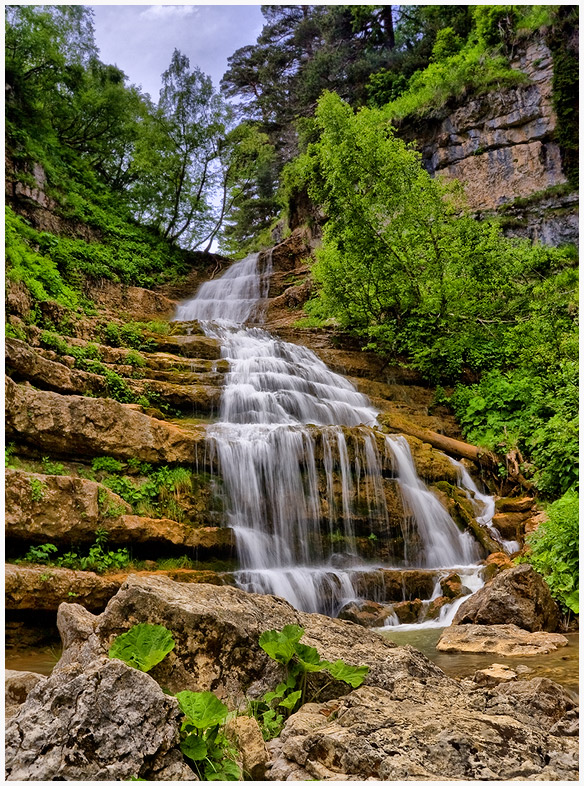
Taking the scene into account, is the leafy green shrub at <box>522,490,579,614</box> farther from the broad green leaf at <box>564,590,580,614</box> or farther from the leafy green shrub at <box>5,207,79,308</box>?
the leafy green shrub at <box>5,207,79,308</box>

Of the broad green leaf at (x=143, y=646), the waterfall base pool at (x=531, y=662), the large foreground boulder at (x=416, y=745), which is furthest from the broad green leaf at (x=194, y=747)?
the waterfall base pool at (x=531, y=662)

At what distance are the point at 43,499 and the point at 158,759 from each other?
4795mm

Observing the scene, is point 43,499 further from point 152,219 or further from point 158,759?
point 152,219

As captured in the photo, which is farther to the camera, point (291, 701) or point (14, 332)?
point (14, 332)

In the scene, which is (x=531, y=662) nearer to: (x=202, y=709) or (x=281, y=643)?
(x=281, y=643)

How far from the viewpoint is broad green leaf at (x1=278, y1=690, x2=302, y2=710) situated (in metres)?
2.80

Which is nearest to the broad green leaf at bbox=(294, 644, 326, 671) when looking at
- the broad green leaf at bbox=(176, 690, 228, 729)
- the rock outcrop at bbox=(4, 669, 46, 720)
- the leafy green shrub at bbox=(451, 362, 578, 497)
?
the broad green leaf at bbox=(176, 690, 228, 729)

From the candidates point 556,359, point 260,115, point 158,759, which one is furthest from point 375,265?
point 260,115

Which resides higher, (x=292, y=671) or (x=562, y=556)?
(x=292, y=671)

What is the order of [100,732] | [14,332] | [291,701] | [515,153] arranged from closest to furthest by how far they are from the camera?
[100,732] → [291,701] → [14,332] → [515,153]

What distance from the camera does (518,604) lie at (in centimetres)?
546

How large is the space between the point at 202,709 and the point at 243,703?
75 cm

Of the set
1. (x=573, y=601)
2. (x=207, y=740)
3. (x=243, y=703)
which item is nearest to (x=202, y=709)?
(x=207, y=740)

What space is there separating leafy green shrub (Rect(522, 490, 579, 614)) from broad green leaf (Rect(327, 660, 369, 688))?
134 inches
